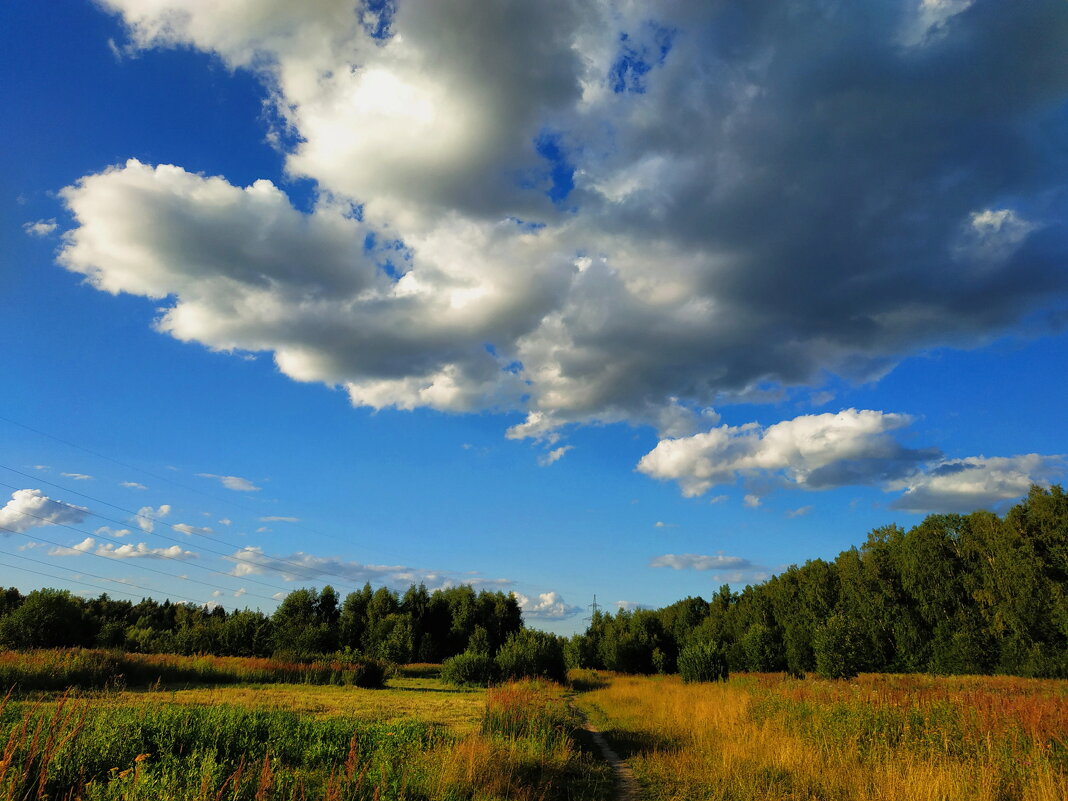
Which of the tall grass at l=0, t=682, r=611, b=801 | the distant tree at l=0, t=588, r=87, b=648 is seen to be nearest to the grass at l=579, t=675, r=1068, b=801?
the tall grass at l=0, t=682, r=611, b=801

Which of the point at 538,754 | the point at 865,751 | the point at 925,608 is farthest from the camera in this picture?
the point at 925,608

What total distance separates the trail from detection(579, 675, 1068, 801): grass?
23 centimetres

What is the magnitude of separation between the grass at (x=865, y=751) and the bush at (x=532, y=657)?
68.6ft

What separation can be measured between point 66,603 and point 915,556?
60.1 metres

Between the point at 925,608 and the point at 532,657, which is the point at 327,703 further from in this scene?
the point at 925,608

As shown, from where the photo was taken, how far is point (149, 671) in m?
24.4

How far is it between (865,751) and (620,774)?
15.3 ft

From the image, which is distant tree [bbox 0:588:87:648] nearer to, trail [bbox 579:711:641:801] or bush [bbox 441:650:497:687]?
bush [bbox 441:650:497:687]

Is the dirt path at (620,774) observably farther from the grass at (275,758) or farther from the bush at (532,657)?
the bush at (532,657)

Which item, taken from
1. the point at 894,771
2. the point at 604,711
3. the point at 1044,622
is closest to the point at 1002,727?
the point at 894,771

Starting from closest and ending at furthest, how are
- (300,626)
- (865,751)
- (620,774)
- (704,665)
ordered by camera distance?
(865,751) → (620,774) → (704,665) → (300,626)

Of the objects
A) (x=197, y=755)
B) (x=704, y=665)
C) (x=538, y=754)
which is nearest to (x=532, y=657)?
(x=704, y=665)

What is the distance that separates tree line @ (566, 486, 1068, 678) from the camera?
33031mm

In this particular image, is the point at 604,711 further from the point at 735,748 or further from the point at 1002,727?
the point at 1002,727
